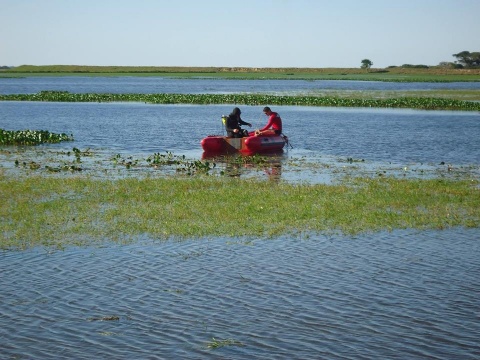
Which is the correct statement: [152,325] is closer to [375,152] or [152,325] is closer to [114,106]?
[375,152]

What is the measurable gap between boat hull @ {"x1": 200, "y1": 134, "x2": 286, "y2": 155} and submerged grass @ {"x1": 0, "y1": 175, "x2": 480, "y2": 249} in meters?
7.42

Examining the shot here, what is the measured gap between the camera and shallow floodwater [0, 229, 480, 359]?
8703mm

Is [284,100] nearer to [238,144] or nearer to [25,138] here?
[25,138]

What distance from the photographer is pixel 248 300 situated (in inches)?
408

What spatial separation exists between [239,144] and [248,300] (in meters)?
18.0

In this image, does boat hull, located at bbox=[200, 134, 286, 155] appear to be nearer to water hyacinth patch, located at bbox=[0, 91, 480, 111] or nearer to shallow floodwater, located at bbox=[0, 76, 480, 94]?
water hyacinth patch, located at bbox=[0, 91, 480, 111]

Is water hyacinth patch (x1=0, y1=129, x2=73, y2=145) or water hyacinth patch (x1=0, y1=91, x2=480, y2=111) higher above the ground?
water hyacinth patch (x1=0, y1=91, x2=480, y2=111)

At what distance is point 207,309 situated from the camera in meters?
9.93

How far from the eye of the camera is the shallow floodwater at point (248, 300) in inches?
343

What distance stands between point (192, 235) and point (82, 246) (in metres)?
2.12

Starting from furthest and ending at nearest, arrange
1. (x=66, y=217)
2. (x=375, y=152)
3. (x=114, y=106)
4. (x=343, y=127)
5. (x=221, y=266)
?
(x=114, y=106), (x=343, y=127), (x=375, y=152), (x=66, y=217), (x=221, y=266)

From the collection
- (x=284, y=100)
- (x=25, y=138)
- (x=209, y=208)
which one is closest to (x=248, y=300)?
(x=209, y=208)

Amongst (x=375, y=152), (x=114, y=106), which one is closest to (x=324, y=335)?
(x=375, y=152)

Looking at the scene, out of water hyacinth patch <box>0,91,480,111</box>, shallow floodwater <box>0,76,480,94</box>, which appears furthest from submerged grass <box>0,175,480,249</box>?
shallow floodwater <box>0,76,480,94</box>
